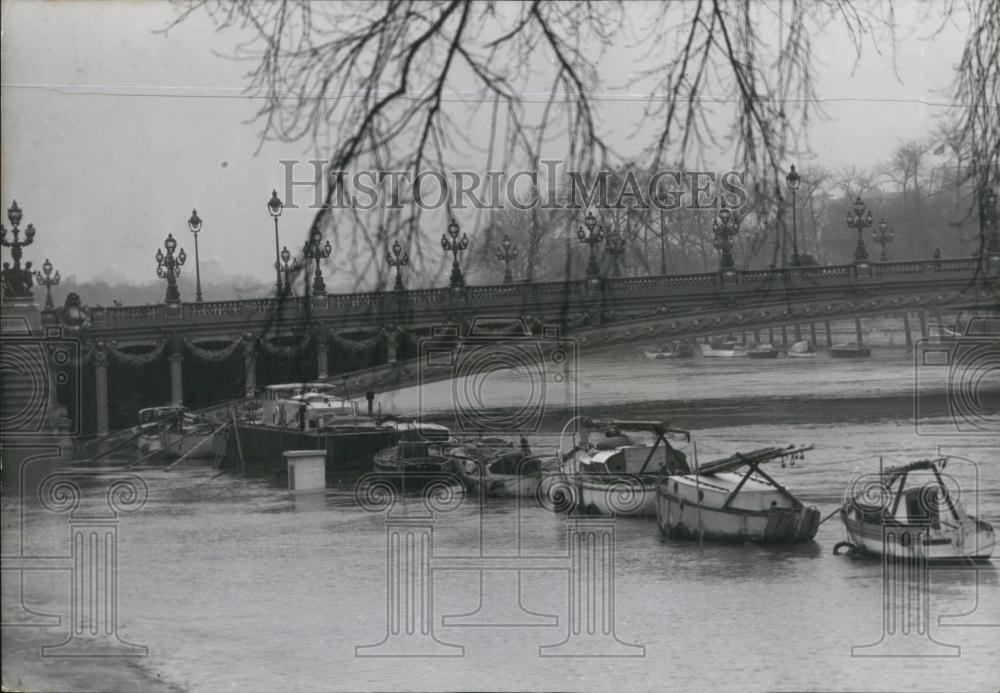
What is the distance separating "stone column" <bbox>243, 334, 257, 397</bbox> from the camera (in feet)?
17.3

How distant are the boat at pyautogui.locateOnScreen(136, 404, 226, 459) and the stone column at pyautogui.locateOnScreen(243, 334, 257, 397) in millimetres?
151

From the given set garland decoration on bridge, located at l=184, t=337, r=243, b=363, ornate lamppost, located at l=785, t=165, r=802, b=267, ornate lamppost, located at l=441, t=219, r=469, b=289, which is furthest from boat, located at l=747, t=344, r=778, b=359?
garland decoration on bridge, located at l=184, t=337, r=243, b=363

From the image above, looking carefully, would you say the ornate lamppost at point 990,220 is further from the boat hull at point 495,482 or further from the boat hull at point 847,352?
the boat hull at point 495,482

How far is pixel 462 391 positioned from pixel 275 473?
2.07ft

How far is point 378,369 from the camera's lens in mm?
5281

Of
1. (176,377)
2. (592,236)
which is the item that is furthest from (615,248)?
(176,377)

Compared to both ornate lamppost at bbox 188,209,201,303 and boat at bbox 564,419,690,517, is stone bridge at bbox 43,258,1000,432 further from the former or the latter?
boat at bbox 564,419,690,517

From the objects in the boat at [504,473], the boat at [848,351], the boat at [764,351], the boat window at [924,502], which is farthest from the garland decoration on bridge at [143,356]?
the boat window at [924,502]

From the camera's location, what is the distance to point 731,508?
5.31m

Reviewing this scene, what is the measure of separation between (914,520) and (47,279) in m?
2.73

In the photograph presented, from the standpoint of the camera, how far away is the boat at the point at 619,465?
5340mm

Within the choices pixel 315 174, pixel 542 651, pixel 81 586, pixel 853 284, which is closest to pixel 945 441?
pixel 853 284

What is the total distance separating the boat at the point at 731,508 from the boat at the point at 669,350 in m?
0.35

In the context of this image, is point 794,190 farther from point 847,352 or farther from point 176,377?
point 176,377
